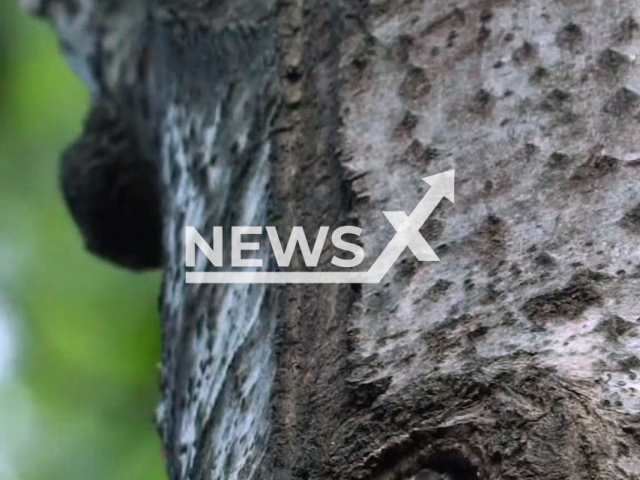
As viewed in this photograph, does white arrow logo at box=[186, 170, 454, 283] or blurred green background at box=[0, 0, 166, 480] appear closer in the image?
white arrow logo at box=[186, 170, 454, 283]

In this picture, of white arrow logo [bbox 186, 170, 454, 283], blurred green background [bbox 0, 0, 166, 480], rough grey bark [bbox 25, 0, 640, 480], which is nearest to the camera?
rough grey bark [bbox 25, 0, 640, 480]

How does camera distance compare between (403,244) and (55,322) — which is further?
(55,322)

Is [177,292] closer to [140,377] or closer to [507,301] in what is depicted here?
[507,301]

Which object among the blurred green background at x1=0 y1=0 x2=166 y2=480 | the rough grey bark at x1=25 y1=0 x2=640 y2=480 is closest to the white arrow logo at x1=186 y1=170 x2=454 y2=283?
the rough grey bark at x1=25 y1=0 x2=640 y2=480

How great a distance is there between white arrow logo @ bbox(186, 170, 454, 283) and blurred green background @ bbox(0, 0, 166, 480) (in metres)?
1.72

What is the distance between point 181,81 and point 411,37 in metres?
0.32

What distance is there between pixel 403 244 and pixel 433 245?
0.02 meters

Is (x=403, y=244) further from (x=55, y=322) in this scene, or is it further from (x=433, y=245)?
(x=55, y=322)

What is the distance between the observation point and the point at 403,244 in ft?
2.22

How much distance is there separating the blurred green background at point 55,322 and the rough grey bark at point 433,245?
5.22 ft

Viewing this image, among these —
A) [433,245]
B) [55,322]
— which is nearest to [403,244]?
[433,245]

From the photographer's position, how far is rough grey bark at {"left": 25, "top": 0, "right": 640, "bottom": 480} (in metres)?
0.57

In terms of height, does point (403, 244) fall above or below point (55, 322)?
below

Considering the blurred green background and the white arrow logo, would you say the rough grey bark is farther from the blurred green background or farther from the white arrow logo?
the blurred green background
